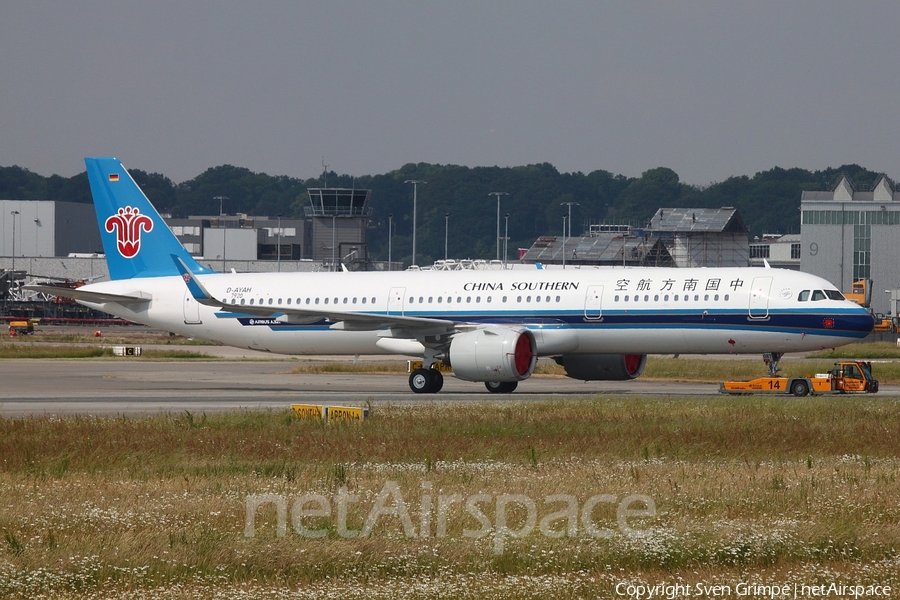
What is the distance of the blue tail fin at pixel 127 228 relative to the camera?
141 ft

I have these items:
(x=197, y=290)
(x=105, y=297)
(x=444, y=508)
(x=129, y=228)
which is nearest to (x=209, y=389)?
(x=197, y=290)

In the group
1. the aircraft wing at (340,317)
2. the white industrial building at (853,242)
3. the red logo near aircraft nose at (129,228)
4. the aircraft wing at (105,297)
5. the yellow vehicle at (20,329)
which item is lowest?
the yellow vehicle at (20,329)

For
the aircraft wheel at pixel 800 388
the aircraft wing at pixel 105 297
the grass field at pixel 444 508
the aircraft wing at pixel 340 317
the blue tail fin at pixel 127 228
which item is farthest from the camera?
the blue tail fin at pixel 127 228

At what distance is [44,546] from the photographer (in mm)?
11859

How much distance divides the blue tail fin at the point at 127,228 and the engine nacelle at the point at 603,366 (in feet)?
47.8

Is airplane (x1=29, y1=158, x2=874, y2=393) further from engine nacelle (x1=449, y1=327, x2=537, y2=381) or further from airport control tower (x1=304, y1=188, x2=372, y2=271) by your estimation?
airport control tower (x1=304, y1=188, x2=372, y2=271)

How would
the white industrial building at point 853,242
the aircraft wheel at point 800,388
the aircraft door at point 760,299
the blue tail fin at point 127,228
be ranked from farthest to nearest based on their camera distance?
the white industrial building at point 853,242 < the blue tail fin at point 127,228 < the aircraft door at point 760,299 < the aircraft wheel at point 800,388

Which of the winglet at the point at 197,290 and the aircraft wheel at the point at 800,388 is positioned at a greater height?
the winglet at the point at 197,290

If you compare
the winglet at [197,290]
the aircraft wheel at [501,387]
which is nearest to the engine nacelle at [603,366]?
the aircraft wheel at [501,387]

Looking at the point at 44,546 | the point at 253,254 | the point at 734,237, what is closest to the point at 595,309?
the point at 44,546

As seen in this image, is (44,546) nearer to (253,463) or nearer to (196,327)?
(253,463)

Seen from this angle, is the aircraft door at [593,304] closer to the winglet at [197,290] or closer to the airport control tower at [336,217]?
the winglet at [197,290]

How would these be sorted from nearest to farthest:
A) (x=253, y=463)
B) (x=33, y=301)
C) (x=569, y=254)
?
(x=253, y=463)
(x=33, y=301)
(x=569, y=254)

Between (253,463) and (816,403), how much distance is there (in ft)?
49.1
